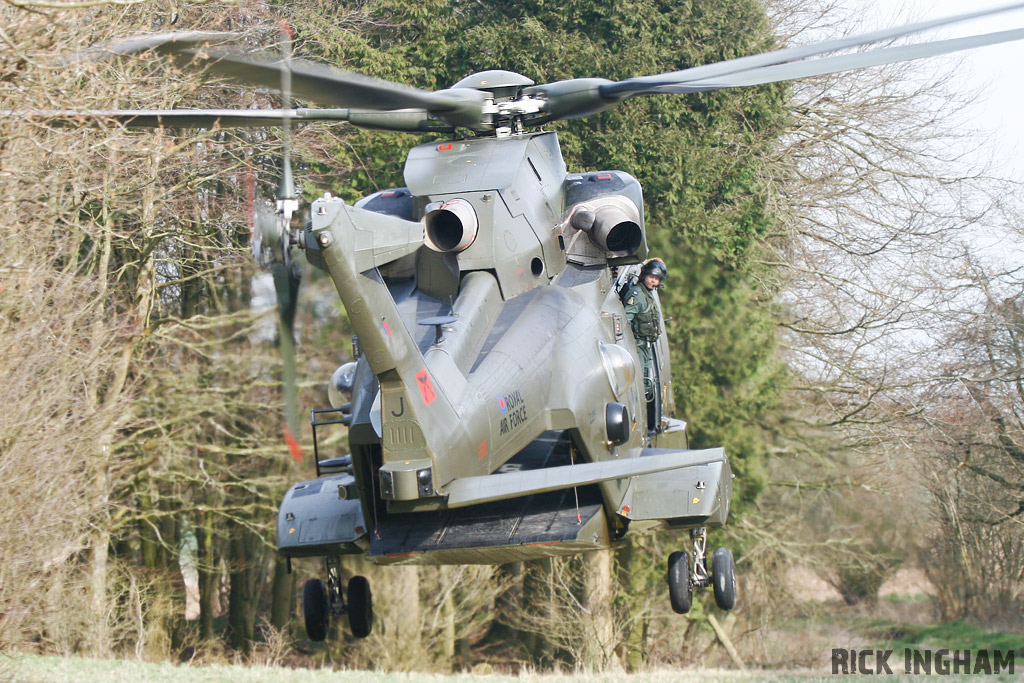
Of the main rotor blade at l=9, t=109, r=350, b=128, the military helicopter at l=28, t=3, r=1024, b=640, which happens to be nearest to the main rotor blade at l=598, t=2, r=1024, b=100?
the military helicopter at l=28, t=3, r=1024, b=640

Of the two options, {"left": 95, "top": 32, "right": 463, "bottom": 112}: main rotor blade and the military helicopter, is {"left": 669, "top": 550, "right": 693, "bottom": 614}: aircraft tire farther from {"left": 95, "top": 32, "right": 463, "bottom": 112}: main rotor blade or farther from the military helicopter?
{"left": 95, "top": 32, "right": 463, "bottom": 112}: main rotor blade

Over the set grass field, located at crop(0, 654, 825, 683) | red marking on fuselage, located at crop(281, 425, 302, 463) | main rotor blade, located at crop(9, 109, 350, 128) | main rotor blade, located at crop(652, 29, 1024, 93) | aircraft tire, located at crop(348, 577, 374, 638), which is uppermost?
main rotor blade, located at crop(9, 109, 350, 128)

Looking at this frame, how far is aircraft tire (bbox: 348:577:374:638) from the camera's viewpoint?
1193cm

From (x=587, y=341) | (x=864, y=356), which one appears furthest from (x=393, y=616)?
(x=587, y=341)

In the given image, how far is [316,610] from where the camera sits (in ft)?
38.6

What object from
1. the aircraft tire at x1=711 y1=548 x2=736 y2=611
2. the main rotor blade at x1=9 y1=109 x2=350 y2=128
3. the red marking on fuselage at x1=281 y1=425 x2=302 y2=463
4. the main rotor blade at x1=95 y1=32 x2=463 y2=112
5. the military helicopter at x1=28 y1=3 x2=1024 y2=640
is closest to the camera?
the red marking on fuselage at x1=281 y1=425 x2=302 y2=463

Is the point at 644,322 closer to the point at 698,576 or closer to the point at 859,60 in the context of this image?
the point at 698,576

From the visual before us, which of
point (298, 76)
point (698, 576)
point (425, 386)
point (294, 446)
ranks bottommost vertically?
point (698, 576)

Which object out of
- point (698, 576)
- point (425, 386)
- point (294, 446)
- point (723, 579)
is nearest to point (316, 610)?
point (698, 576)

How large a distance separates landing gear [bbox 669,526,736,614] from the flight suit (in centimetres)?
165

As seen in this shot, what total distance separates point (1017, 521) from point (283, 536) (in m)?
12.7

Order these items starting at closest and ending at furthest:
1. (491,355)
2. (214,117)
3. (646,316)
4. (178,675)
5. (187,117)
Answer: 1. (214,117)
2. (187,117)
3. (491,355)
4. (646,316)
5. (178,675)

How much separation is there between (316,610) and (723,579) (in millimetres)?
4127

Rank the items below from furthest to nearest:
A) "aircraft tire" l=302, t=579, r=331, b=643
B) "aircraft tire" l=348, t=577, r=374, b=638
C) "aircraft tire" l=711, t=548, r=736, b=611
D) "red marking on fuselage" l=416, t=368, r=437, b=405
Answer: "aircraft tire" l=348, t=577, r=374, b=638 < "aircraft tire" l=302, t=579, r=331, b=643 < "aircraft tire" l=711, t=548, r=736, b=611 < "red marking on fuselage" l=416, t=368, r=437, b=405
